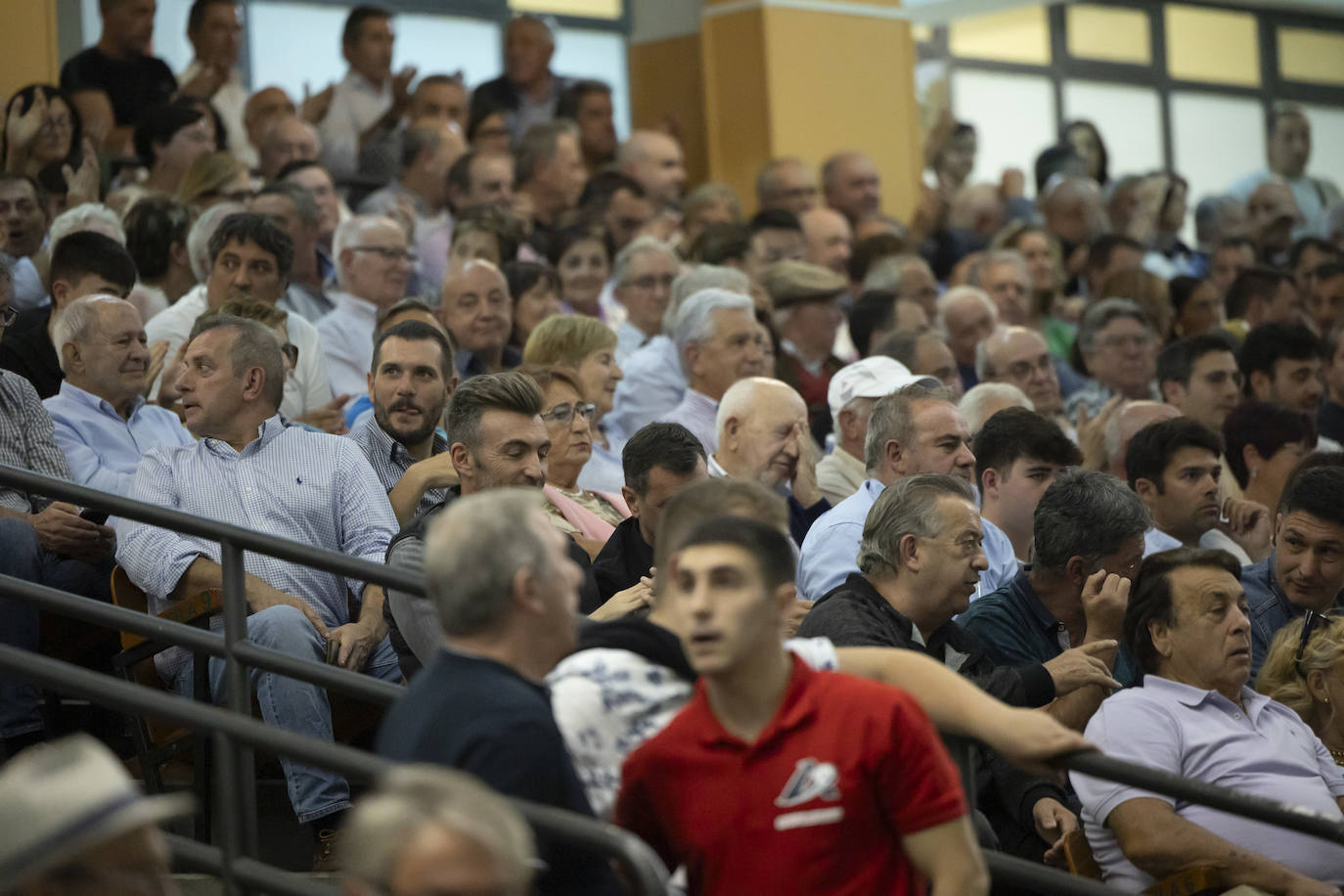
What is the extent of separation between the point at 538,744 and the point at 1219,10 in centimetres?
1700

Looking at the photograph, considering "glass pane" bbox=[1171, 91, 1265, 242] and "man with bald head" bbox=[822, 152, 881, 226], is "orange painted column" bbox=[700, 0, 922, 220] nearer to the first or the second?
"man with bald head" bbox=[822, 152, 881, 226]

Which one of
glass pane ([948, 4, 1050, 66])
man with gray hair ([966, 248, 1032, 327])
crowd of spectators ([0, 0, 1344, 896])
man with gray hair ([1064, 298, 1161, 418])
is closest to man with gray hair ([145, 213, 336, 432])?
crowd of spectators ([0, 0, 1344, 896])

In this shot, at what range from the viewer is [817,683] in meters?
2.92

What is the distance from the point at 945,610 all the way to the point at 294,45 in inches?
323

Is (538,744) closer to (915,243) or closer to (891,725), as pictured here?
(891,725)

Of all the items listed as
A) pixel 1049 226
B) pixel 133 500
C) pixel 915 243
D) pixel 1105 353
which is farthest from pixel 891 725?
pixel 1049 226

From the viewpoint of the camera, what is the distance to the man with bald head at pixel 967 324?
8547mm

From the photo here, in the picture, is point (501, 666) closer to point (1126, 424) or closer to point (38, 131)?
point (1126, 424)

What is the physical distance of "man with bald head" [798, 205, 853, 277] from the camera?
9.83 metres

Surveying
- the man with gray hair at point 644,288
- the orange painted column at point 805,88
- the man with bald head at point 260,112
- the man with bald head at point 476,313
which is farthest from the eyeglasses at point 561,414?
the orange painted column at point 805,88

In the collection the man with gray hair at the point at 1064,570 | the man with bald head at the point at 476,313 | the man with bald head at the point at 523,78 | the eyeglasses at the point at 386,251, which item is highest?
the man with bald head at the point at 523,78

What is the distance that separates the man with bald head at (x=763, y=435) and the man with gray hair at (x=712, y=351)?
0.92 meters

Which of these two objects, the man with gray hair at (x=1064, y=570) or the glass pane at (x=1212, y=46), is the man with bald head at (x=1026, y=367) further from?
the glass pane at (x=1212, y=46)

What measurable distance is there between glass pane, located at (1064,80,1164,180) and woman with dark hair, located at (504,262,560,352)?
10529mm
